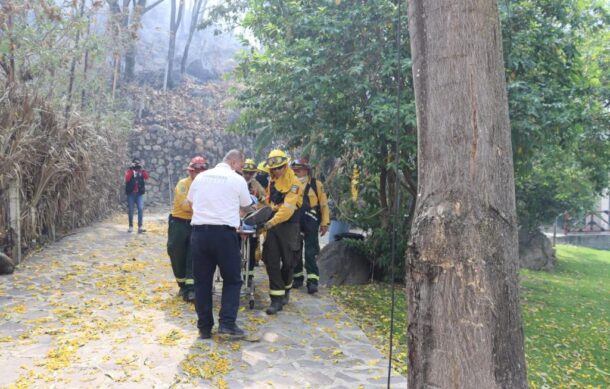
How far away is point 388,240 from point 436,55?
677cm

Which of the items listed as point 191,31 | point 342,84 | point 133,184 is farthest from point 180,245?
point 191,31

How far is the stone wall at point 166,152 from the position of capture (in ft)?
75.9

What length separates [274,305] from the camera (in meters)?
6.63

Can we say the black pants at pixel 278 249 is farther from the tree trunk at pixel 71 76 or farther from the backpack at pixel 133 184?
the backpack at pixel 133 184

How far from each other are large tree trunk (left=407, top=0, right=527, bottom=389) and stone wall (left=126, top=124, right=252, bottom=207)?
69.3ft

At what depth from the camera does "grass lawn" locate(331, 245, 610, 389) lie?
18.8ft

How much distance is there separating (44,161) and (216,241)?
5915mm

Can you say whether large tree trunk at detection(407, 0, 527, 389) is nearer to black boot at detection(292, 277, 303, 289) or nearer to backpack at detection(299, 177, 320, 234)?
backpack at detection(299, 177, 320, 234)

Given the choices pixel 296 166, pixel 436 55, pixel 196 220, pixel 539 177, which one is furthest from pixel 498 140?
pixel 539 177

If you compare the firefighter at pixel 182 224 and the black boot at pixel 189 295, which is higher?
the firefighter at pixel 182 224

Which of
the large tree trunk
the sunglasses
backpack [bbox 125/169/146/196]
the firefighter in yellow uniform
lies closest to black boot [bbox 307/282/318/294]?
the firefighter in yellow uniform

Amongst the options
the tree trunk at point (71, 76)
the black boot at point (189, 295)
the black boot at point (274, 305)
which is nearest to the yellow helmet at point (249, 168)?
the black boot at point (189, 295)

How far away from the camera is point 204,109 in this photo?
90.7 feet

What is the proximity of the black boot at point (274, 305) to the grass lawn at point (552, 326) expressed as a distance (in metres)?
1.03
